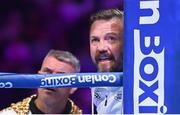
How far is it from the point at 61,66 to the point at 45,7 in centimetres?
26

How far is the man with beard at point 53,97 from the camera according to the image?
5.66 feet

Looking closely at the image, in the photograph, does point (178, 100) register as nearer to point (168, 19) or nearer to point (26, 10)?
point (168, 19)

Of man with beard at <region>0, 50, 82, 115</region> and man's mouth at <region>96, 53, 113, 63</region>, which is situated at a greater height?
man's mouth at <region>96, 53, 113, 63</region>

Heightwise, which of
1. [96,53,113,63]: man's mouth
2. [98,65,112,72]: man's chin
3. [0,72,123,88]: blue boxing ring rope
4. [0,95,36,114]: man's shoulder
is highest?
[96,53,113,63]: man's mouth

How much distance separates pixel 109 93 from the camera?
165 cm

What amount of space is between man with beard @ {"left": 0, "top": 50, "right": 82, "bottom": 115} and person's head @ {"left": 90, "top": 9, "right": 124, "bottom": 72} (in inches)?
4.2

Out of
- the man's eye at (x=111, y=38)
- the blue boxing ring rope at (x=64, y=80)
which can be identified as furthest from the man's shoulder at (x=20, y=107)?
the man's eye at (x=111, y=38)

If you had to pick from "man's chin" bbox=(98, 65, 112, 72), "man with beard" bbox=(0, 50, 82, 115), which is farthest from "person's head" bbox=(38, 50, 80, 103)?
"man's chin" bbox=(98, 65, 112, 72)

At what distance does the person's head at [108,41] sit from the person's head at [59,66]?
3.8 inches

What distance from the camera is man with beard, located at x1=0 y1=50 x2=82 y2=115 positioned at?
1726mm

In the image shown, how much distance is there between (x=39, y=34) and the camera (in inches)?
69.0

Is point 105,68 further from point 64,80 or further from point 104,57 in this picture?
point 64,80

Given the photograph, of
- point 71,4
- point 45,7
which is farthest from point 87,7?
point 45,7

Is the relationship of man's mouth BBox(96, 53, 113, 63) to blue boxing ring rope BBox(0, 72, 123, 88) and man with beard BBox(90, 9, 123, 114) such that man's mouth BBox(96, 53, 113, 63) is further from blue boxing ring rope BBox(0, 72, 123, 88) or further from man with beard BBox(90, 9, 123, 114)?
blue boxing ring rope BBox(0, 72, 123, 88)
